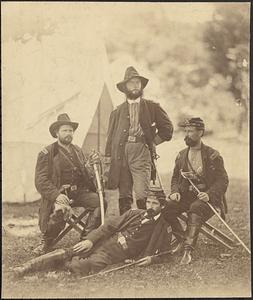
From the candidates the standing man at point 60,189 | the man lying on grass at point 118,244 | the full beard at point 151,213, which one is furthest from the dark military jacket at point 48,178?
the full beard at point 151,213

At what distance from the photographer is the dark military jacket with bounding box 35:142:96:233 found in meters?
6.39

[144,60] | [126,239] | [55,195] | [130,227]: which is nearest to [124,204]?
[130,227]

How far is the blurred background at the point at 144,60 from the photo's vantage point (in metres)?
6.58

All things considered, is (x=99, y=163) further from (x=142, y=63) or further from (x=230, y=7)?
(x=230, y=7)

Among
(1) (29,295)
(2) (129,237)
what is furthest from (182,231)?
(1) (29,295)

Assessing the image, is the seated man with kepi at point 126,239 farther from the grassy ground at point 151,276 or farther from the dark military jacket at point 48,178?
the dark military jacket at point 48,178

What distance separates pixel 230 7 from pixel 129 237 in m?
2.54

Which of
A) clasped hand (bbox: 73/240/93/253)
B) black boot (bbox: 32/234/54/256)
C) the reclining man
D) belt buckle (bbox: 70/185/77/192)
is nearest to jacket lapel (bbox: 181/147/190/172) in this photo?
the reclining man

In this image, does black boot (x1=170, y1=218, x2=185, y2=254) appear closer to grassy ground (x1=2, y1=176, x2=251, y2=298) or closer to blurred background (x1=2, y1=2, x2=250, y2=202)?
grassy ground (x1=2, y1=176, x2=251, y2=298)

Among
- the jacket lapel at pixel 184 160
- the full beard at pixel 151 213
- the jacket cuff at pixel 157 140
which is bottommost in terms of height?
the full beard at pixel 151 213

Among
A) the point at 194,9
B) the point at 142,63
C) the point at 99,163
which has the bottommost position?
the point at 99,163

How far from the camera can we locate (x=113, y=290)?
247 inches

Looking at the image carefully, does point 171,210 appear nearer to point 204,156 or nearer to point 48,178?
point 204,156

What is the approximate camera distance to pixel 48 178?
253 inches
